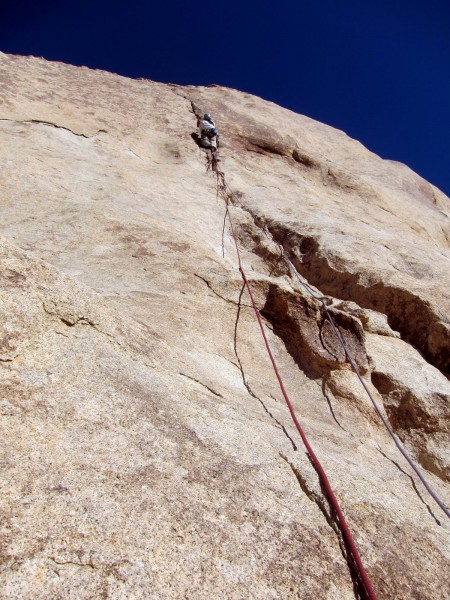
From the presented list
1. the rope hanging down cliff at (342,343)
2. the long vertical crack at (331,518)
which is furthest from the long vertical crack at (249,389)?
the rope hanging down cliff at (342,343)

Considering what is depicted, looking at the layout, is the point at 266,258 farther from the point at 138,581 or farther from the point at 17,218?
the point at 138,581

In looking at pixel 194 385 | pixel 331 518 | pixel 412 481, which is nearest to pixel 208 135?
pixel 194 385

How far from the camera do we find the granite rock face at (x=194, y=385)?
6.11 feet

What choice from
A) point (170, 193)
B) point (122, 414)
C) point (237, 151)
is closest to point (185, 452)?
point (122, 414)

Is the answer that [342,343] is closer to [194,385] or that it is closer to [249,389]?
[249,389]

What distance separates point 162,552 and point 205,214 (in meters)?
7.33

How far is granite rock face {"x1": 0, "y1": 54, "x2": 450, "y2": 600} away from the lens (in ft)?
6.11

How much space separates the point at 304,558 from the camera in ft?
6.65

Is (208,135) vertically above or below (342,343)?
above

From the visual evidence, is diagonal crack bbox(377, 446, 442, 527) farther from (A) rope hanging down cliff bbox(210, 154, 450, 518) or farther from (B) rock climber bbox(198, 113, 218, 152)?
(B) rock climber bbox(198, 113, 218, 152)

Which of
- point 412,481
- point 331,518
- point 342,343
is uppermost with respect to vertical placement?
point 342,343

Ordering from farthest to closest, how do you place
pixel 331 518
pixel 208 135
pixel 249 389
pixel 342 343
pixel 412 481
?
pixel 208 135
pixel 342 343
pixel 249 389
pixel 412 481
pixel 331 518

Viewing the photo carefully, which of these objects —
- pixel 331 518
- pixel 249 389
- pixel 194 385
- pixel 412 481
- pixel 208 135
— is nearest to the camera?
pixel 331 518

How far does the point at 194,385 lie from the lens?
317cm
